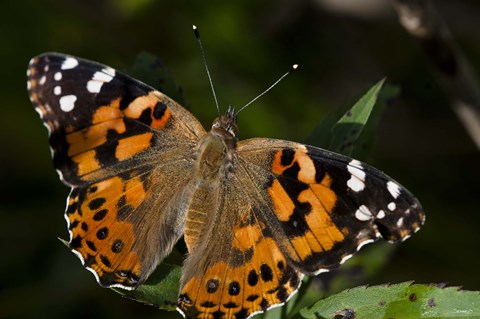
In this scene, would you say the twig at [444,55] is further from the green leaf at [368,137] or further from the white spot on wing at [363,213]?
the white spot on wing at [363,213]

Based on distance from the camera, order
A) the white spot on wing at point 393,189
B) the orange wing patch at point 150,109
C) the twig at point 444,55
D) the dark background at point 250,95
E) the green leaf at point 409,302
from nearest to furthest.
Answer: the green leaf at point 409,302 → the white spot on wing at point 393,189 → the orange wing patch at point 150,109 → the twig at point 444,55 → the dark background at point 250,95

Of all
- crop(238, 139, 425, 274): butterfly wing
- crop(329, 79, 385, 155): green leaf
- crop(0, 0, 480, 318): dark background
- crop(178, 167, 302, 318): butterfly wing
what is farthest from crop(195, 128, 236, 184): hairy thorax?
crop(0, 0, 480, 318): dark background

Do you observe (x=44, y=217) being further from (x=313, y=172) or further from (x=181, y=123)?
(x=313, y=172)

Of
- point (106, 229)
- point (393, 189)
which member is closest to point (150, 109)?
point (106, 229)

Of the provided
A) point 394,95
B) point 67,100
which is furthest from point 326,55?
point 67,100

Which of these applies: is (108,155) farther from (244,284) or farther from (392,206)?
(392,206)

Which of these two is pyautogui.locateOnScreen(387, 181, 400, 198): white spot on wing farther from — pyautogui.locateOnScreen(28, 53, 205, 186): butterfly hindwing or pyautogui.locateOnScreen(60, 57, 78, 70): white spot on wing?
pyautogui.locateOnScreen(60, 57, 78, 70): white spot on wing

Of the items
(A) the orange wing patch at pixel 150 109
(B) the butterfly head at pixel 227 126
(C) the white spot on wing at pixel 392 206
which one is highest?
(A) the orange wing patch at pixel 150 109

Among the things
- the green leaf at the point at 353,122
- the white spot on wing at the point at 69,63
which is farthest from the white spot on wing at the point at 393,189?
the white spot on wing at the point at 69,63
